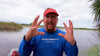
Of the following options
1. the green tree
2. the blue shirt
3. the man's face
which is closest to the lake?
the green tree

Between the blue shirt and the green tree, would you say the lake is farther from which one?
the blue shirt

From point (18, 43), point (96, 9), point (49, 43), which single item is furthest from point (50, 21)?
point (18, 43)

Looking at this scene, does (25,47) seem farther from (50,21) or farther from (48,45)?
(50,21)

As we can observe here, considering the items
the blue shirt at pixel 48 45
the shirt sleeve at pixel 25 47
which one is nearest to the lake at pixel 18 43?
the blue shirt at pixel 48 45

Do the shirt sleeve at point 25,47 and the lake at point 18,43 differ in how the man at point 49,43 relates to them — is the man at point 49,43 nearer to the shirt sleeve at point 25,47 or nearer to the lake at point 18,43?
the shirt sleeve at point 25,47

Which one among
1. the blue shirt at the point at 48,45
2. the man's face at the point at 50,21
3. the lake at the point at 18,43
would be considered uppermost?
the man's face at the point at 50,21

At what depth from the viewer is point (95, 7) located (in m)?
5.27

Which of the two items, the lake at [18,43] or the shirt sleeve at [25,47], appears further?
the lake at [18,43]

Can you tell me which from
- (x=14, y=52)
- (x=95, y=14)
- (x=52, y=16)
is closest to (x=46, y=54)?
(x=52, y=16)

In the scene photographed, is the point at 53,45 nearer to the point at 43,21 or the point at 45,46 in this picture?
the point at 45,46

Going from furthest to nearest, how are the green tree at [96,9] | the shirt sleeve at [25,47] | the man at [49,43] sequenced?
1. the green tree at [96,9]
2. the man at [49,43]
3. the shirt sleeve at [25,47]

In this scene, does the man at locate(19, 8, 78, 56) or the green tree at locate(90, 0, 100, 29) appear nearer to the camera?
the man at locate(19, 8, 78, 56)

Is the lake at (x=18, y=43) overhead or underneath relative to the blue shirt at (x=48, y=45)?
underneath

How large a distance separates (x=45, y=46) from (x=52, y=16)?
1.81ft
